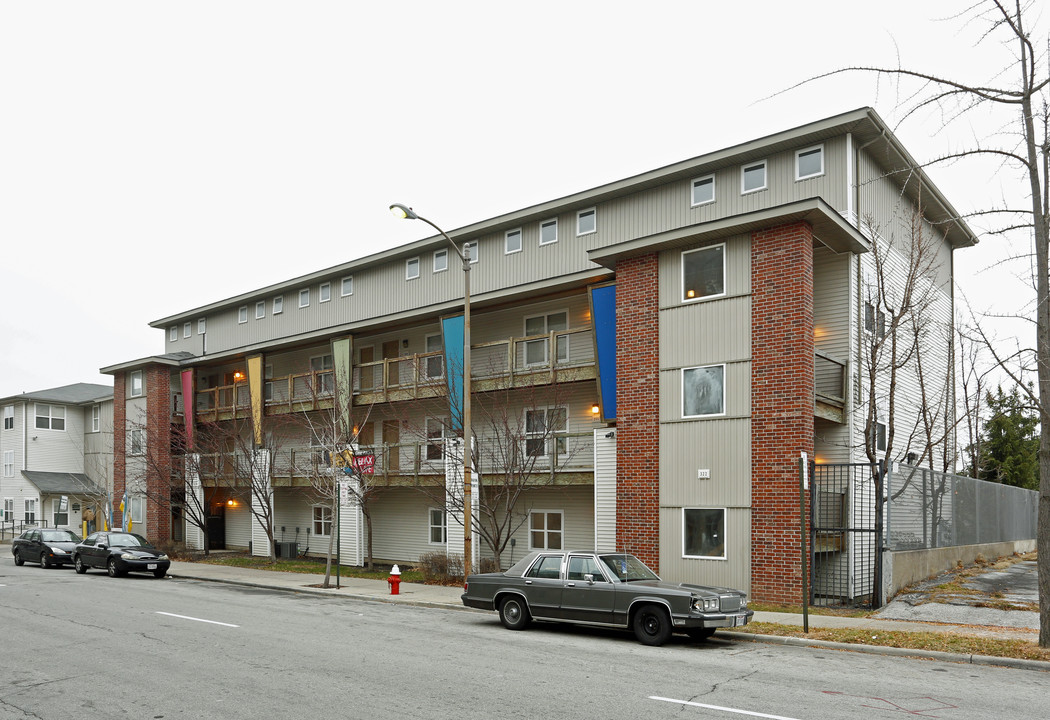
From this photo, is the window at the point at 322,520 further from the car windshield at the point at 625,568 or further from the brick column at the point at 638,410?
the car windshield at the point at 625,568

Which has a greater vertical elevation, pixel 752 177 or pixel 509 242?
pixel 752 177

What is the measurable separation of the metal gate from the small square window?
14780 mm

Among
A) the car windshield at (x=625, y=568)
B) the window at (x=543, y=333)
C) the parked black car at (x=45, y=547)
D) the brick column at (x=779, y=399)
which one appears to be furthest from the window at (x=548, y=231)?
the parked black car at (x=45, y=547)

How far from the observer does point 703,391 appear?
19.6 metres

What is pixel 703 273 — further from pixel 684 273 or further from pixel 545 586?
pixel 545 586

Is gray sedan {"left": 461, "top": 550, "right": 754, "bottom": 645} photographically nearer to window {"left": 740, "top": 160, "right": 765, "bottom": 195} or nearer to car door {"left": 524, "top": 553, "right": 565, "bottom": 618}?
car door {"left": 524, "top": 553, "right": 565, "bottom": 618}

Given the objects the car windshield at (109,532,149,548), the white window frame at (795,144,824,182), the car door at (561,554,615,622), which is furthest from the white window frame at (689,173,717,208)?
the car windshield at (109,532,149,548)

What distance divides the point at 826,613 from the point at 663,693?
26.9ft

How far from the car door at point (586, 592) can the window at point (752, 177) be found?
11.9 meters

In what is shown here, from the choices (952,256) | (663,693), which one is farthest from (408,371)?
(663,693)

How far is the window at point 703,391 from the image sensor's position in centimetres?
1939

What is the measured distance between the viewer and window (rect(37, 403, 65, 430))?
51719 millimetres

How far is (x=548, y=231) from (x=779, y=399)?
1067 cm

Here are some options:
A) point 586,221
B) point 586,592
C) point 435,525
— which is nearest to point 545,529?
point 435,525
